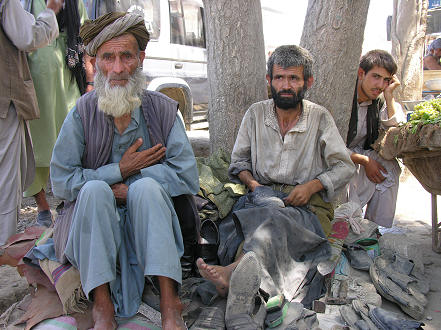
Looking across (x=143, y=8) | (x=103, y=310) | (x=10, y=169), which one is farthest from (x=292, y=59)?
(x=143, y=8)

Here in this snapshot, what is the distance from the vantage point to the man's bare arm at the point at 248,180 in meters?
3.30

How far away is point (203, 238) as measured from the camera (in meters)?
3.21

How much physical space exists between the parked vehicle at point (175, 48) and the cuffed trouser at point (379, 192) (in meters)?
3.56

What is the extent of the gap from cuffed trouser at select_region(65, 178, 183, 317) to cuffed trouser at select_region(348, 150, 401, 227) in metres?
2.41

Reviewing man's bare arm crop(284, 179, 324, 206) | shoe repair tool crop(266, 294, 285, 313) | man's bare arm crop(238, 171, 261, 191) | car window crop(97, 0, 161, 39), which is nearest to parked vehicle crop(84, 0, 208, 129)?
car window crop(97, 0, 161, 39)

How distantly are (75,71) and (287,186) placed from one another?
2.46 meters

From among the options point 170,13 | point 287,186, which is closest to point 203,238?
point 287,186

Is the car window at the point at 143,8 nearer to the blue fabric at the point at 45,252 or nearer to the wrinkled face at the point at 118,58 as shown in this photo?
the wrinkled face at the point at 118,58

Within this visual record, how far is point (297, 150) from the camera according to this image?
3.32m

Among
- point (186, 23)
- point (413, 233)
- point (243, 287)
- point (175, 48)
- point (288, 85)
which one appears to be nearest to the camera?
point (243, 287)

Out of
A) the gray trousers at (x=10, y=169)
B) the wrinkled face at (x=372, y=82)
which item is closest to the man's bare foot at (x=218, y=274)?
the gray trousers at (x=10, y=169)

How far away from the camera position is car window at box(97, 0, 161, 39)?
18.1 ft

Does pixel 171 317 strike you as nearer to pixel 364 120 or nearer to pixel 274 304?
pixel 274 304

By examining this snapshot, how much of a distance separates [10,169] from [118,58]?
142cm
